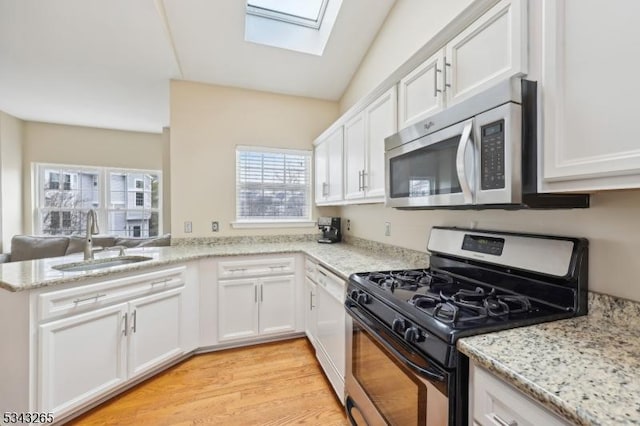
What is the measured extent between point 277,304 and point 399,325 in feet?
5.93

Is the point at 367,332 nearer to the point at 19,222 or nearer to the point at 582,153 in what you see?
the point at 582,153

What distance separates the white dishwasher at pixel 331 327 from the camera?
1.81m

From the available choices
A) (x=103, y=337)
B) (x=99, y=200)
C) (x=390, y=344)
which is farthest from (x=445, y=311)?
(x=99, y=200)

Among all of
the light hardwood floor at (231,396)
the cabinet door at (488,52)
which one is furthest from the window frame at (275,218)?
the cabinet door at (488,52)

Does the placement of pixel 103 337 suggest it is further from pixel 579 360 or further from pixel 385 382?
pixel 579 360

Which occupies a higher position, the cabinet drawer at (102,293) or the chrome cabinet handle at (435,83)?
the chrome cabinet handle at (435,83)

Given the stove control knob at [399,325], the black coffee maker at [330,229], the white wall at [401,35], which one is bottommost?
the stove control knob at [399,325]

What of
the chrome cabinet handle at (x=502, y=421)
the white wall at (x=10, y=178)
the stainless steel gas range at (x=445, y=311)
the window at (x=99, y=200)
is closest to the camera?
the chrome cabinet handle at (x=502, y=421)

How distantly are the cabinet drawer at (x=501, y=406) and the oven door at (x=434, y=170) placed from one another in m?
0.62

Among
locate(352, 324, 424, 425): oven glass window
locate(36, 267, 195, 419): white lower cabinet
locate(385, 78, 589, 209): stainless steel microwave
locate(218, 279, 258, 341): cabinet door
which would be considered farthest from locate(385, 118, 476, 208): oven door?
locate(36, 267, 195, 419): white lower cabinet

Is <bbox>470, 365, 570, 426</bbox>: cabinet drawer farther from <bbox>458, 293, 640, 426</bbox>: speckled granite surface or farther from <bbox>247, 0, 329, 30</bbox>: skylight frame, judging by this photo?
<bbox>247, 0, 329, 30</bbox>: skylight frame

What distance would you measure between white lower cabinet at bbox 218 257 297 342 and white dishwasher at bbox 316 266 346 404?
50 centimetres

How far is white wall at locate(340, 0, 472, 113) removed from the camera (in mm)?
1941

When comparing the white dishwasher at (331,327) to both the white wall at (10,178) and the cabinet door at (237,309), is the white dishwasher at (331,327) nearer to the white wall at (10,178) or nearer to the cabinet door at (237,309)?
the cabinet door at (237,309)
